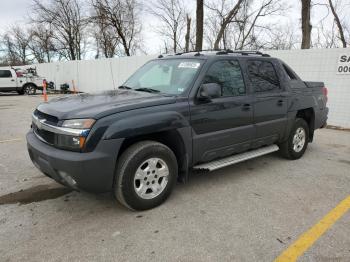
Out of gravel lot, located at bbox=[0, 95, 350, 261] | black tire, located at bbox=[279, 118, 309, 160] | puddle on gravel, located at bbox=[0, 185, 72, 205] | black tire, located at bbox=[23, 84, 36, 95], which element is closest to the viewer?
gravel lot, located at bbox=[0, 95, 350, 261]

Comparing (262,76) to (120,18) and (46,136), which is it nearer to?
(46,136)

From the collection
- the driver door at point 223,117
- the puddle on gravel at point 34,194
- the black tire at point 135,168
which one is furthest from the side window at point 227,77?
the puddle on gravel at point 34,194

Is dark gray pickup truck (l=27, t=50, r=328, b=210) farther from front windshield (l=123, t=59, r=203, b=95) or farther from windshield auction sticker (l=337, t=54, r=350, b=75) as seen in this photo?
windshield auction sticker (l=337, t=54, r=350, b=75)

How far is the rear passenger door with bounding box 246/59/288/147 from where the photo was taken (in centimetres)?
476

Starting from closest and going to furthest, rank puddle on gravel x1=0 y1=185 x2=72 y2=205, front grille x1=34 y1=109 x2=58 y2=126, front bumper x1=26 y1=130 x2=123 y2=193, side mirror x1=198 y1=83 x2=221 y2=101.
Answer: front bumper x1=26 y1=130 x2=123 y2=193, front grille x1=34 y1=109 x2=58 y2=126, side mirror x1=198 y1=83 x2=221 y2=101, puddle on gravel x1=0 y1=185 x2=72 y2=205

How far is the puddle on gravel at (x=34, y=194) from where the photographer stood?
3.98 m

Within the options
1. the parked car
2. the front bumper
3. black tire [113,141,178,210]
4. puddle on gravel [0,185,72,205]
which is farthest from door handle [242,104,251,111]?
the parked car

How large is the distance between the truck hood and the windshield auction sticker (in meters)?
7.06

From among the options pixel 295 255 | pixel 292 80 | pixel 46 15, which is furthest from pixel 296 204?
pixel 46 15

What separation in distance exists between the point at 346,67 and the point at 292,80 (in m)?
4.39

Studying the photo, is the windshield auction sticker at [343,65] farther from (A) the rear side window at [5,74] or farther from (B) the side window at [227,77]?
(A) the rear side window at [5,74]

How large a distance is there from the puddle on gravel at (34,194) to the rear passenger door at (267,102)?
2877 mm

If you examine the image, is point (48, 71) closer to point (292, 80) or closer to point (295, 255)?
point (292, 80)

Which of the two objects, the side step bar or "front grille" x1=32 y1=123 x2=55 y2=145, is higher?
"front grille" x1=32 y1=123 x2=55 y2=145
